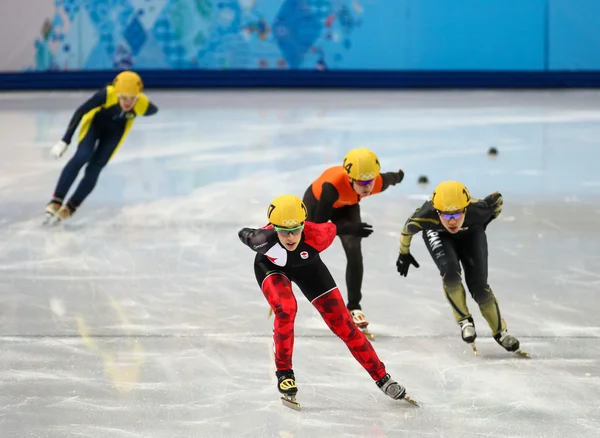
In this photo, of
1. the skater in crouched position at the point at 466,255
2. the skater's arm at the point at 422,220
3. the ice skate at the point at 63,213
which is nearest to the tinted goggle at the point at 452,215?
the skater in crouched position at the point at 466,255

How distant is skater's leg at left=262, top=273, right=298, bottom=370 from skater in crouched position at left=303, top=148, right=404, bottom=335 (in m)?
0.71

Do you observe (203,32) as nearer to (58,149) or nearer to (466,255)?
(58,149)

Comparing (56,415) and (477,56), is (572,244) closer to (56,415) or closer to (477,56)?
(56,415)

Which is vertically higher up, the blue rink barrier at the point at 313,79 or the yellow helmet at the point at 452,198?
the yellow helmet at the point at 452,198

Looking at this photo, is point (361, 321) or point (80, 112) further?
point (80, 112)

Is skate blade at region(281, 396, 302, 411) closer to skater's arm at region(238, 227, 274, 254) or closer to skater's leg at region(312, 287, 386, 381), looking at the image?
skater's leg at region(312, 287, 386, 381)

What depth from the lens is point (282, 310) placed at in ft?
14.1

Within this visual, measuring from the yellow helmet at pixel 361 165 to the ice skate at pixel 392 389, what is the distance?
1176mm

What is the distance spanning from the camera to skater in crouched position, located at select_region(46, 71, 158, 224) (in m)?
7.97

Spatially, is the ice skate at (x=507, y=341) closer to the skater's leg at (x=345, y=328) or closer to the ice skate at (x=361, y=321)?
the ice skate at (x=361, y=321)

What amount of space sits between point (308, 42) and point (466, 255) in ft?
40.8

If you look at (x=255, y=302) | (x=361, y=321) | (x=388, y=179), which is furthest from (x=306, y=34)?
(x=361, y=321)

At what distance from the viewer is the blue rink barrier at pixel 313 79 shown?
17219 millimetres

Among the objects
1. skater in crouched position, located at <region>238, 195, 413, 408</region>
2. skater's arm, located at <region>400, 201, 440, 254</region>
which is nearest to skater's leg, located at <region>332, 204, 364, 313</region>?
skater's arm, located at <region>400, 201, 440, 254</region>
